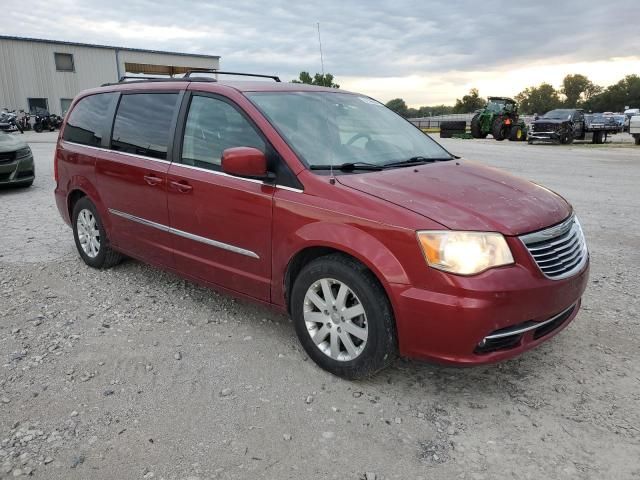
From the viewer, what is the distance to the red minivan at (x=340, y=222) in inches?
108

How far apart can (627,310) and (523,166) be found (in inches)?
432

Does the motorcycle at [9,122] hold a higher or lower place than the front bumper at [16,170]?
higher

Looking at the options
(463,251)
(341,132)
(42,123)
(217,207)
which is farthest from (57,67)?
(463,251)

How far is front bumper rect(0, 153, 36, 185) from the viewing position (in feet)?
30.8

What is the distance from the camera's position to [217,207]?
366 cm

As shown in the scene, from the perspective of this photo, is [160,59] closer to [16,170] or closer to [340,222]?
[16,170]

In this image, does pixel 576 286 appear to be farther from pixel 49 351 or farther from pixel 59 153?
pixel 59 153

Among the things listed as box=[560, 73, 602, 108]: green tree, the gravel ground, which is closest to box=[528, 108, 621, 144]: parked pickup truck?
the gravel ground

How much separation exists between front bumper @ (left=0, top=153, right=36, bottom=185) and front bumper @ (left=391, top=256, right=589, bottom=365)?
899 cm

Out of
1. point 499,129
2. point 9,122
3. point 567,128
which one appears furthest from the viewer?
point 9,122

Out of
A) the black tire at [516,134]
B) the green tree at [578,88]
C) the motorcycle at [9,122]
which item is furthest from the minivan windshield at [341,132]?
the green tree at [578,88]

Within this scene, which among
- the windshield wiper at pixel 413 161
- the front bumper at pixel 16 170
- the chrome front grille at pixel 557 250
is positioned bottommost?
the front bumper at pixel 16 170

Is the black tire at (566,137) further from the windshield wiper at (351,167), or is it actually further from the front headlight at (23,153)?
the windshield wiper at (351,167)

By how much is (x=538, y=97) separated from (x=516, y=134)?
336 ft
